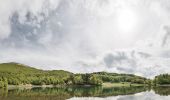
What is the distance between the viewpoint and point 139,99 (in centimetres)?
9375

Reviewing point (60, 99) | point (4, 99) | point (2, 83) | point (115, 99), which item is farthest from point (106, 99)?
point (2, 83)

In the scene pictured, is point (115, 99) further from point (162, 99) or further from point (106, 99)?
point (162, 99)

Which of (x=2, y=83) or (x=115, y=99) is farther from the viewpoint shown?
(x=2, y=83)

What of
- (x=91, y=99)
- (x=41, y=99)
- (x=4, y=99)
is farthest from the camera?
(x=91, y=99)

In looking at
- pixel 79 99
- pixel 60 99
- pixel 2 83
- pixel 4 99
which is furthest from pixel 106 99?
pixel 2 83

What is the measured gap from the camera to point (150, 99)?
307ft

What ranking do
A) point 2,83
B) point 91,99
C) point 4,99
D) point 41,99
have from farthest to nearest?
point 2,83
point 91,99
point 41,99
point 4,99

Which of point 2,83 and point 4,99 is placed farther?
point 2,83

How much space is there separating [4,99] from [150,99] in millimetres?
43610

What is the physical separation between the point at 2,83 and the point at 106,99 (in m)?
118

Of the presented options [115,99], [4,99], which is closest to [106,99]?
[115,99]

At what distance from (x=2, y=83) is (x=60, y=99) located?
11568cm

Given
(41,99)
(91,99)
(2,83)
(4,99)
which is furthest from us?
(2,83)

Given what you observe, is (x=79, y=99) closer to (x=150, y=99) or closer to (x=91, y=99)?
(x=91, y=99)
